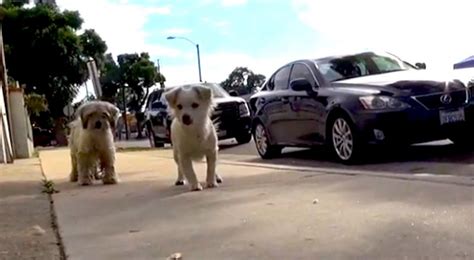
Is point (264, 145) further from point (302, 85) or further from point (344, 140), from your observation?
point (344, 140)

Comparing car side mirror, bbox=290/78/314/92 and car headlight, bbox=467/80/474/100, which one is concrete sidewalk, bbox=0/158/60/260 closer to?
car side mirror, bbox=290/78/314/92

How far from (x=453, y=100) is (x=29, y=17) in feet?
118

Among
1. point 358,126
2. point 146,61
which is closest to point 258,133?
point 358,126

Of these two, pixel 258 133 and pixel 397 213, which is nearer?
pixel 397 213

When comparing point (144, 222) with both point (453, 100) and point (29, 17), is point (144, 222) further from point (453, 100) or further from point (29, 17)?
point (29, 17)

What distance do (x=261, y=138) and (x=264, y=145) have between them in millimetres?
140

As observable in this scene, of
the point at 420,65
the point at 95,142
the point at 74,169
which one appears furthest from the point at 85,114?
the point at 420,65

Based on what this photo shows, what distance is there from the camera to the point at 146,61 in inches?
2574

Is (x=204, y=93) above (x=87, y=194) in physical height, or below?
above

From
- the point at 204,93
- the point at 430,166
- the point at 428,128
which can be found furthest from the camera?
the point at 428,128

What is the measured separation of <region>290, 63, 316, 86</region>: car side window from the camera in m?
10.9

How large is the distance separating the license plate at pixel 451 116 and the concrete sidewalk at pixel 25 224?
4696 millimetres

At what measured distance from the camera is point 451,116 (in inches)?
368

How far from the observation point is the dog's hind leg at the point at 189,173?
24.4 ft
